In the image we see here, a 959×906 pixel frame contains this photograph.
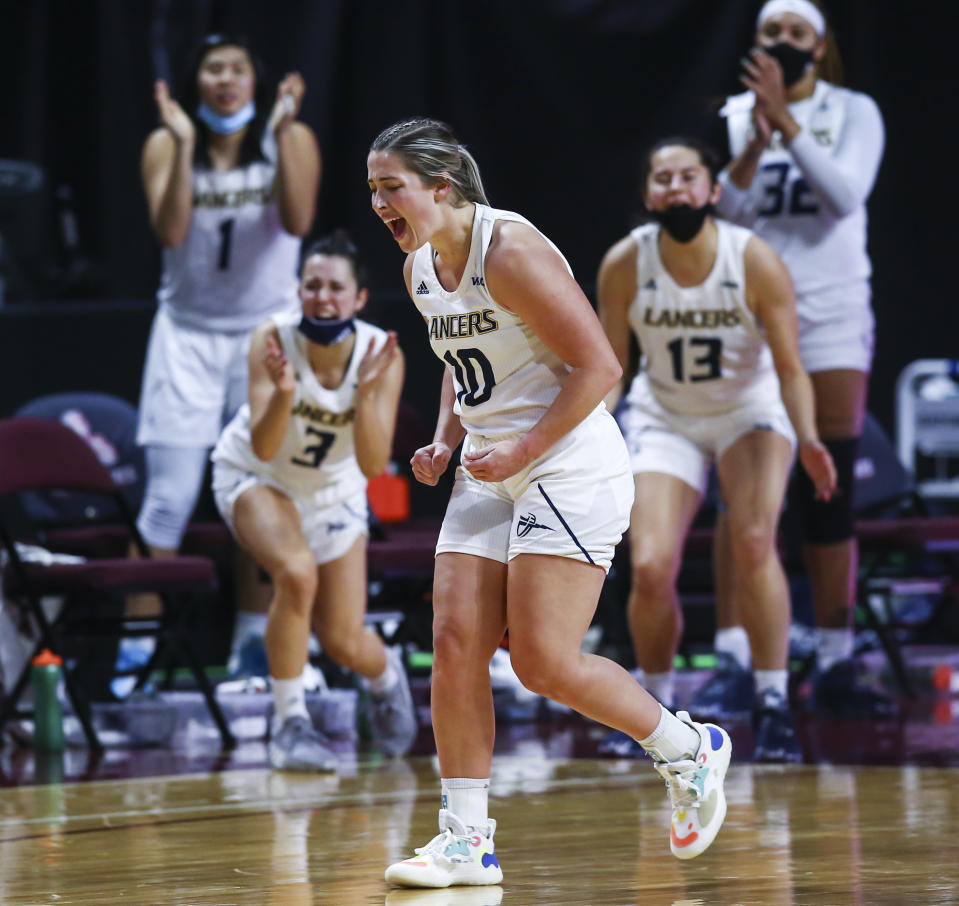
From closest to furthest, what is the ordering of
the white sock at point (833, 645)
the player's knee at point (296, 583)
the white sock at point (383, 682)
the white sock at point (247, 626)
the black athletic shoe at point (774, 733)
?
1. the black athletic shoe at point (774, 733)
2. the player's knee at point (296, 583)
3. the white sock at point (383, 682)
4. the white sock at point (833, 645)
5. the white sock at point (247, 626)

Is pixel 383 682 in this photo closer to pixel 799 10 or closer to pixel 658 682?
pixel 658 682

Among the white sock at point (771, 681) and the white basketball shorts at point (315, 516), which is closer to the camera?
the white sock at point (771, 681)

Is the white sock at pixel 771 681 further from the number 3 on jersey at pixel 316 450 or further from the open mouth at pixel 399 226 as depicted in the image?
the open mouth at pixel 399 226

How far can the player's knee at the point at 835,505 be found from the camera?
5828mm

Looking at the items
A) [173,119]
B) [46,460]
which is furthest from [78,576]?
[173,119]

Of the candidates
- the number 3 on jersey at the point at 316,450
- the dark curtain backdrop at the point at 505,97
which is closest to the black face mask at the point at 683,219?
the number 3 on jersey at the point at 316,450

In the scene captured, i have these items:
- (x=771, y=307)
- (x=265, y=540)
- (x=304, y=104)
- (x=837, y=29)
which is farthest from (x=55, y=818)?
(x=837, y=29)

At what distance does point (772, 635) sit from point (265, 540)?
1522 millimetres

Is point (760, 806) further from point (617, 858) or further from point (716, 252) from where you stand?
point (716, 252)

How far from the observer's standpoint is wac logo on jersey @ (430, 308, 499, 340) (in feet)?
10.8

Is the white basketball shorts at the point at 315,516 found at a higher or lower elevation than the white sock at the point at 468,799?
higher

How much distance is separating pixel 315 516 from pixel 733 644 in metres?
1.61

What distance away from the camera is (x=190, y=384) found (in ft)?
20.6

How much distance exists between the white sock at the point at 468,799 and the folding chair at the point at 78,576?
241cm
